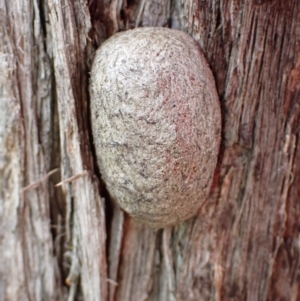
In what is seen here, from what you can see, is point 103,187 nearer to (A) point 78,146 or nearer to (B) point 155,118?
(A) point 78,146

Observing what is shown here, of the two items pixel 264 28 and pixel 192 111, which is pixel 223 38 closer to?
pixel 264 28

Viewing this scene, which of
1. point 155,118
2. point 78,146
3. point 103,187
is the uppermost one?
point 155,118

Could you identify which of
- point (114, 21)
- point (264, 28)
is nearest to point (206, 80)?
point (264, 28)

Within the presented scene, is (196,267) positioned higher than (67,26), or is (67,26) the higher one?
(67,26)

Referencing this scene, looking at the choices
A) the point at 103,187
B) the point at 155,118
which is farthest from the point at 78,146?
the point at 155,118
